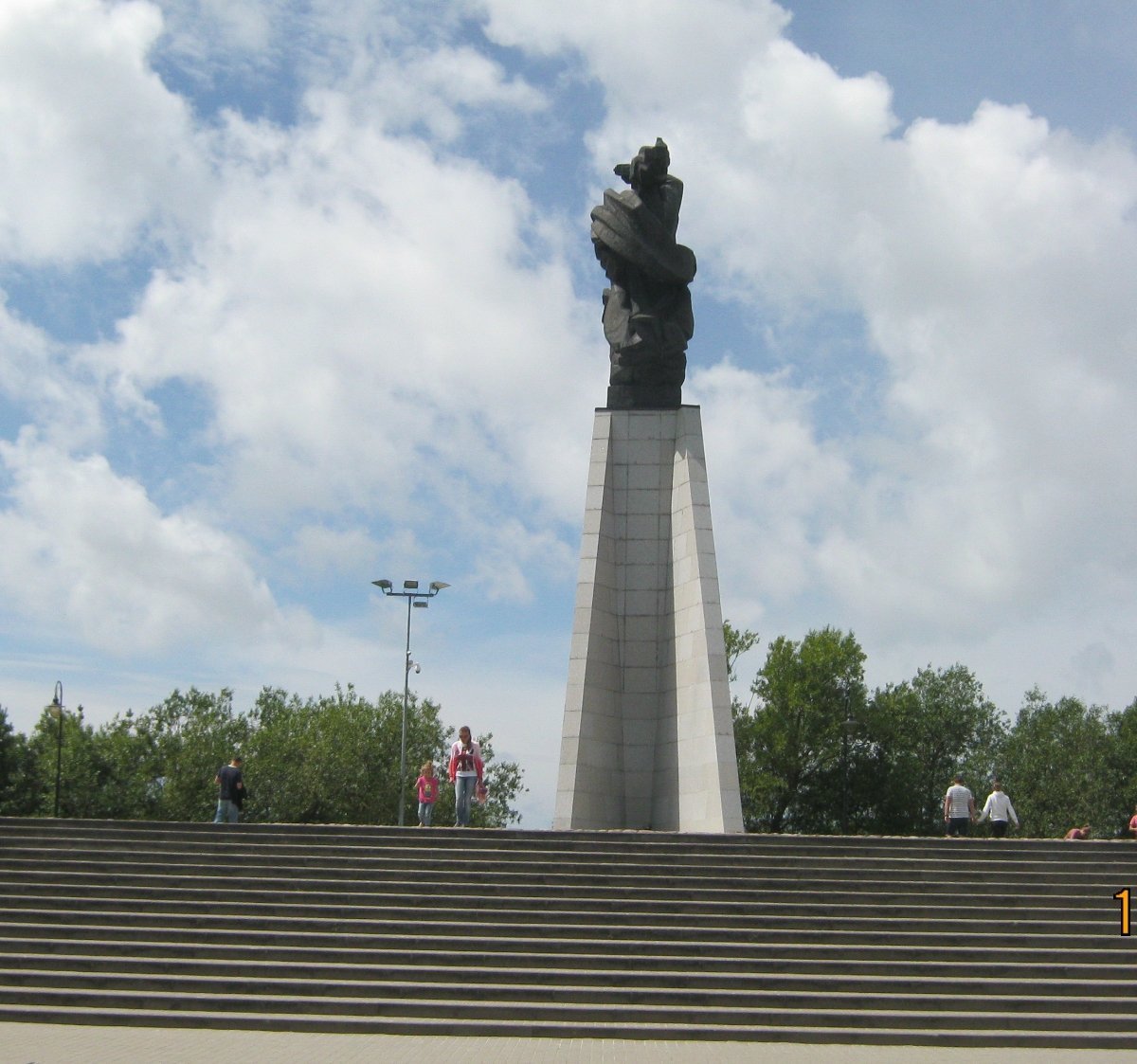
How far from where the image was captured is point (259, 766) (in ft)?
151

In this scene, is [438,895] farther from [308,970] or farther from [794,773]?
[794,773]

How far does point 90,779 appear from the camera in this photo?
47.9 m

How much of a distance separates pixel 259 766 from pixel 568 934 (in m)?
34.9

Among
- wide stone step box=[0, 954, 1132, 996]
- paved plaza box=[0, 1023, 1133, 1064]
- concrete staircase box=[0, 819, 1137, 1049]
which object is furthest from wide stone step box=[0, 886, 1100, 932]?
paved plaza box=[0, 1023, 1133, 1064]

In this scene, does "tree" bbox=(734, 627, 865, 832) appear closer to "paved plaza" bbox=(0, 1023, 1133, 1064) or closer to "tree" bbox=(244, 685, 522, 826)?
"tree" bbox=(244, 685, 522, 826)

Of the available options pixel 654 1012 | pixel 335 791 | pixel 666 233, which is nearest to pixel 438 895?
pixel 654 1012

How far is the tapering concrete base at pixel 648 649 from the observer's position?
756 inches

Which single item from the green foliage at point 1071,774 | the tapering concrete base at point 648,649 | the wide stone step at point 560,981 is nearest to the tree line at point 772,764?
the green foliage at point 1071,774

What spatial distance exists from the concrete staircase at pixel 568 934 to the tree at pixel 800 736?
1203 inches

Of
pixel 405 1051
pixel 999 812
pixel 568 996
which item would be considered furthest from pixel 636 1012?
pixel 999 812

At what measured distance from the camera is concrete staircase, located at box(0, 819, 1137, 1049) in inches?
464

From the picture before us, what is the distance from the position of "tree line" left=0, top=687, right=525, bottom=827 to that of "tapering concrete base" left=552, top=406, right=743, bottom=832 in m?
24.5

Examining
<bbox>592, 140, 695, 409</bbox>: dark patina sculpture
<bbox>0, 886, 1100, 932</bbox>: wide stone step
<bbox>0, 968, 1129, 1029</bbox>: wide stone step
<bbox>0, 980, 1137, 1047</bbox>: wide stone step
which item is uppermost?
<bbox>592, 140, 695, 409</bbox>: dark patina sculpture

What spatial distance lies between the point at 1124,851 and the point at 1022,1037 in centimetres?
442
